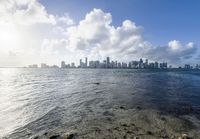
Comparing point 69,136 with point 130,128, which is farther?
point 130,128

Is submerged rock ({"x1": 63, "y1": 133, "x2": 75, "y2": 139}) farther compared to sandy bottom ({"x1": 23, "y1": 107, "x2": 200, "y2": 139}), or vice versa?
sandy bottom ({"x1": 23, "y1": 107, "x2": 200, "y2": 139})

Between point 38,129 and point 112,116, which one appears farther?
point 112,116

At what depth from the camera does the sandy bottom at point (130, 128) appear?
35.3 feet

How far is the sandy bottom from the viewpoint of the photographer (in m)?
10.8

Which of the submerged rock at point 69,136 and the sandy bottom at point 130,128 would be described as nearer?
the submerged rock at point 69,136

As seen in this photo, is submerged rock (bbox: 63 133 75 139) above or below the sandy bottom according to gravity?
above

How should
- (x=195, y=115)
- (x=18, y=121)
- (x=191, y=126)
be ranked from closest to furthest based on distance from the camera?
(x=191, y=126)
(x=18, y=121)
(x=195, y=115)

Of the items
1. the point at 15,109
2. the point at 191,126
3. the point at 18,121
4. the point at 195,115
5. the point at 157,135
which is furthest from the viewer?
the point at 15,109

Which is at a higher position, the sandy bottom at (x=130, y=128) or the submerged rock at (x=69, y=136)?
the submerged rock at (x=69, y=136)

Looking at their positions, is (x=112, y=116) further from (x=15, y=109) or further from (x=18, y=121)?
(x=15, y=109)

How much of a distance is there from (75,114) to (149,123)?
7.25 metres

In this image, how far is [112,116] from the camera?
15445 mm

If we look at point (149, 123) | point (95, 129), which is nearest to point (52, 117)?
point (95, 129)

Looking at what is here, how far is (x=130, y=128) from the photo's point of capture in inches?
478
